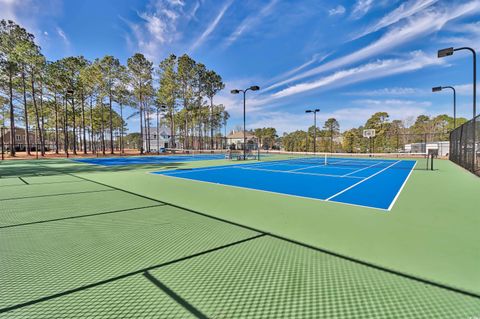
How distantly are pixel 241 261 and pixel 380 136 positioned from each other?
41.4 meters

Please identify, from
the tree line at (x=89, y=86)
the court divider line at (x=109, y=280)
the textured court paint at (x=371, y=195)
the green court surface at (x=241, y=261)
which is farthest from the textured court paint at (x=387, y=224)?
the tree line at (x=89, y=86)

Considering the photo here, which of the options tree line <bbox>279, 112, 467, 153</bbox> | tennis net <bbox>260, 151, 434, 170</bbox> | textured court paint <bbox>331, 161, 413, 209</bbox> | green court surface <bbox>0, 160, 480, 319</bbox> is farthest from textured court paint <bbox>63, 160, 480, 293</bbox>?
tree line <bbox>279, 112, 467, 153</bbox>

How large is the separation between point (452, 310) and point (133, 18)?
82.4 ft

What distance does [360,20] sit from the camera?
1698cm

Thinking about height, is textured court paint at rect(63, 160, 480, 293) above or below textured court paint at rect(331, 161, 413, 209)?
below

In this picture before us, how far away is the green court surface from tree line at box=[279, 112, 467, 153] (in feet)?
105

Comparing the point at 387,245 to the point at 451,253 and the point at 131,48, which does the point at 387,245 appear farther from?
the point at 131,48

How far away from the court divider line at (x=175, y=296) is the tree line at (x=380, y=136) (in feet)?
114

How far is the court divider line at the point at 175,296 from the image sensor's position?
1934mm

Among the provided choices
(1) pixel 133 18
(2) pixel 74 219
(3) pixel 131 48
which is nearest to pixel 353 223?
(2) pixel 74 219

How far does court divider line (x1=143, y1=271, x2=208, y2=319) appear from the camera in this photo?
193 centimetres

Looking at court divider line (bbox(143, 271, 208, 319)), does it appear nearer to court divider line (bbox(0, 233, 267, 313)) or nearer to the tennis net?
court divider line (bbox(0, 233, 267, 313))

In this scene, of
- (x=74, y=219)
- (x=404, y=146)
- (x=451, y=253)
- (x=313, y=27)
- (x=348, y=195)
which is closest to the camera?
(x=451, y=253)

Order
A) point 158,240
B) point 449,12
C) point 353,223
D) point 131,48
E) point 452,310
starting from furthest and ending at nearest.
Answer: point 131,48 < point 449,12 < point 353,223 < point 158,240 < point 452,310
